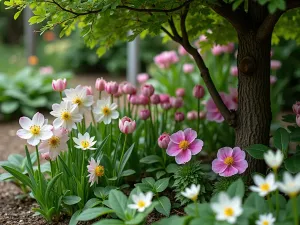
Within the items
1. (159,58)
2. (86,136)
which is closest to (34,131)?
(86,136)

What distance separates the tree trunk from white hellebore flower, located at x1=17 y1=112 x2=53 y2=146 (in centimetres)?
85

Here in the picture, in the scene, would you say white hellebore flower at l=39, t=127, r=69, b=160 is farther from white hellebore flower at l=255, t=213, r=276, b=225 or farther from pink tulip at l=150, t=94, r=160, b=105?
white hellebore flower at l=255, t=213, r=276, b=225

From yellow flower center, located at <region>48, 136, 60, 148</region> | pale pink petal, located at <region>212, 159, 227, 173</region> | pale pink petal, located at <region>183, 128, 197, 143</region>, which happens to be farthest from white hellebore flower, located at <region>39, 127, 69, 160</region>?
pale pink petal, located at <region>212, 159, 227, 173</region>

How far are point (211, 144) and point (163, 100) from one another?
0.52 m

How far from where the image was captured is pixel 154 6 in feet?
6.46

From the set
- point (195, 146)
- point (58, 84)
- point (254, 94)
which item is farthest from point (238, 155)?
point (58, 84)

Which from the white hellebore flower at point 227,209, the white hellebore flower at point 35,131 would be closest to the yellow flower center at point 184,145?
the white hellebore flower at point 35,131

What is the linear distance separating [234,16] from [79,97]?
720mm

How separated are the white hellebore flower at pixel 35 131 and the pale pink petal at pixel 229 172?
70 centimetres

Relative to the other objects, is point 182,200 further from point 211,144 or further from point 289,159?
point 211,144

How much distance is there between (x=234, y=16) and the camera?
1975 millimetres

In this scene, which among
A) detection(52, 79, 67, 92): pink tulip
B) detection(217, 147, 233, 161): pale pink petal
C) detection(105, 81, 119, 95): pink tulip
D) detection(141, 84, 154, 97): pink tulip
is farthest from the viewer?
detection(141, 84, 154, 97): pink tulip

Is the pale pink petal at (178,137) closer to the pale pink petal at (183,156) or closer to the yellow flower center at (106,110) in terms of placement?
the pale pink petal at (183,156)

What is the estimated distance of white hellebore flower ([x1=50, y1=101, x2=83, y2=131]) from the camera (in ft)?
6.23
